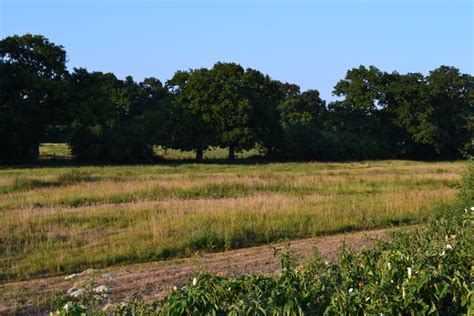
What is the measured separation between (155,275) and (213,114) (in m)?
45.4

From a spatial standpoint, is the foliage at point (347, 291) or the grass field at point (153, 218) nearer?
the foliage at point (347, 291)

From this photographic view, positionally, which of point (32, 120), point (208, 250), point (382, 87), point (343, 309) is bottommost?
point (208, 250)

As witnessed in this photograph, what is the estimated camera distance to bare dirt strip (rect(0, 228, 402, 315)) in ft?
26.5

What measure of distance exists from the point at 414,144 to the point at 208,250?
61227 millimetres

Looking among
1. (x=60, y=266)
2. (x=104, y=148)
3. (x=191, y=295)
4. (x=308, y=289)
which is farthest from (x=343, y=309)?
(x=104, y=148)

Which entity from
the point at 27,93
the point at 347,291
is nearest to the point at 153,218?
the point at 347,291

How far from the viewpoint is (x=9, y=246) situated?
1190cm

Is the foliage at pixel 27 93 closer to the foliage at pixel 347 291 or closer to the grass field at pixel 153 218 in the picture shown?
the grass field at pixel 153 218

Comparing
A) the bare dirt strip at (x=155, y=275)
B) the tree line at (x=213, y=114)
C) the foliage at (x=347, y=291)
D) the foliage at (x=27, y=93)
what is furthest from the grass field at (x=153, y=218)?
the foliage at (x=27, y=93)

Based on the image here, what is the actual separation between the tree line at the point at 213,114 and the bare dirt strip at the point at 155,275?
18601mm

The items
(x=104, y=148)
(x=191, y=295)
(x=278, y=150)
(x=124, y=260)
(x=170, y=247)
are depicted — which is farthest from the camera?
(x=278, y=150)

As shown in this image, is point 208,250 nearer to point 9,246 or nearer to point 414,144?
point 9,246

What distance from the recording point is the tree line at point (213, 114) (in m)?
45.5

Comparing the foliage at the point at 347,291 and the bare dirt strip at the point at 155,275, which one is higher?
the foliage at the point at 347,291
